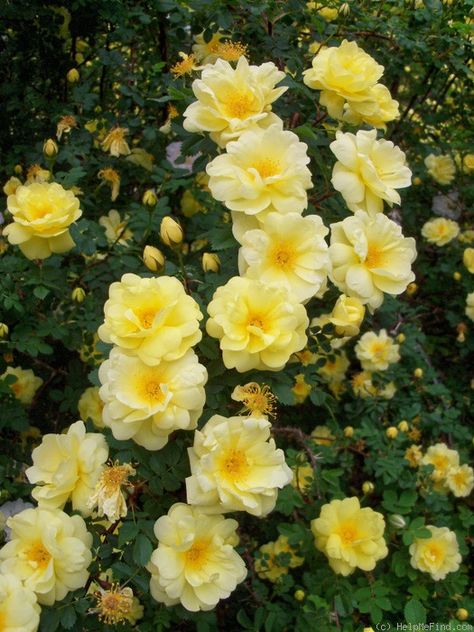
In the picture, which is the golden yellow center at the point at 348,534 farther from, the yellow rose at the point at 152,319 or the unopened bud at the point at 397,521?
the yellow rose at the point at 152,319

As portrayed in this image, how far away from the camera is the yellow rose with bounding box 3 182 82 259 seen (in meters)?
1.56

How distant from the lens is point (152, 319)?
1.18 meters

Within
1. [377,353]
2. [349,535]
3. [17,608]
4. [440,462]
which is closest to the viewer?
[17,608]

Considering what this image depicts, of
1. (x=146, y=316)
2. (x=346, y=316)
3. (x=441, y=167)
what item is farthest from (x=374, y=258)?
(x=441, y=167)

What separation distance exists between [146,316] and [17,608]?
0.57m

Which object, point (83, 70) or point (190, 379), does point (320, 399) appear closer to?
point (190, 379)

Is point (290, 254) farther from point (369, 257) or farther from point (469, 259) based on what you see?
point (469, 259)

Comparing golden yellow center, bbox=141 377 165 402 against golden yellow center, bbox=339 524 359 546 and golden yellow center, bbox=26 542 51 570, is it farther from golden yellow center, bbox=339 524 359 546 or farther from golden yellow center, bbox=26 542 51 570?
golden yellow center, bbox=339 524 359 546

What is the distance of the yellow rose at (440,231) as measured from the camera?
3.09 meters

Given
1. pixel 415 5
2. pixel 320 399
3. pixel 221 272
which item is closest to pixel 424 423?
pixel 320 399

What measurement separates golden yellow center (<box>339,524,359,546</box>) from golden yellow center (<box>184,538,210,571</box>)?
2.51 ft

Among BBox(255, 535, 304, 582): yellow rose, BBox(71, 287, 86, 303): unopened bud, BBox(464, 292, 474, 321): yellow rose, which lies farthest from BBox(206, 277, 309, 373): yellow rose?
BBox(464, 292, 474, 321): yellow rose

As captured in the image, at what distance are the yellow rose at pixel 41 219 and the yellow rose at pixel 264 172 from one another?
474 mm

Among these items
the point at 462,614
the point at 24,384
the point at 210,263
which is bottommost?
the point at 462,614
